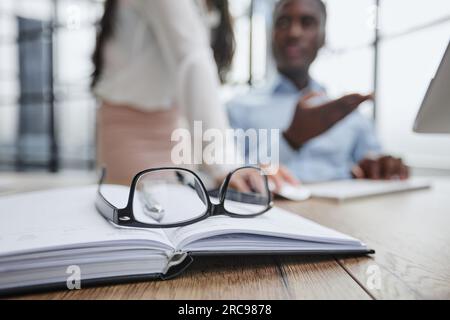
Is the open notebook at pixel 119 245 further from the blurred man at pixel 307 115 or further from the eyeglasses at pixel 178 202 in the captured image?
the blurred man at pixel 307 115

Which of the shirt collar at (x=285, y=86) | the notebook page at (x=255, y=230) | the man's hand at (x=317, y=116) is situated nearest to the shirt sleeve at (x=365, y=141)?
the shirt collar at (x=285, y=86)

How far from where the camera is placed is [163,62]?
0.76m

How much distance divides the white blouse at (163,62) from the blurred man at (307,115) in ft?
0.56

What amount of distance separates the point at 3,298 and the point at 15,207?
0.55 feet

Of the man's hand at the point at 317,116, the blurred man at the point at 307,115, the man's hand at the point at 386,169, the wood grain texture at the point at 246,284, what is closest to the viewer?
the wood grain texture at the point at 246,284

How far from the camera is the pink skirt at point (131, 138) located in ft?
2.73

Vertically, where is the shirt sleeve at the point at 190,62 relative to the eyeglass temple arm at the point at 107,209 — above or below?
above

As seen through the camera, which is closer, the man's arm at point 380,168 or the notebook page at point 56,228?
the notebook page at point 56,228

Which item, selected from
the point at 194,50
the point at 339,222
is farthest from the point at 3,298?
the point at 194,50

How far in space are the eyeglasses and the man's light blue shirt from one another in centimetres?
64

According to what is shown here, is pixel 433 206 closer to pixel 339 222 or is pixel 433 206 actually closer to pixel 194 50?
pixel 339 222

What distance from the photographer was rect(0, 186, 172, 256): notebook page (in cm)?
24

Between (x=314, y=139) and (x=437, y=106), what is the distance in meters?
0.77

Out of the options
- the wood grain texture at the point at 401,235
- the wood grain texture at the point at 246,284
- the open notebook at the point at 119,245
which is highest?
the open notebook at the point at 119,245
